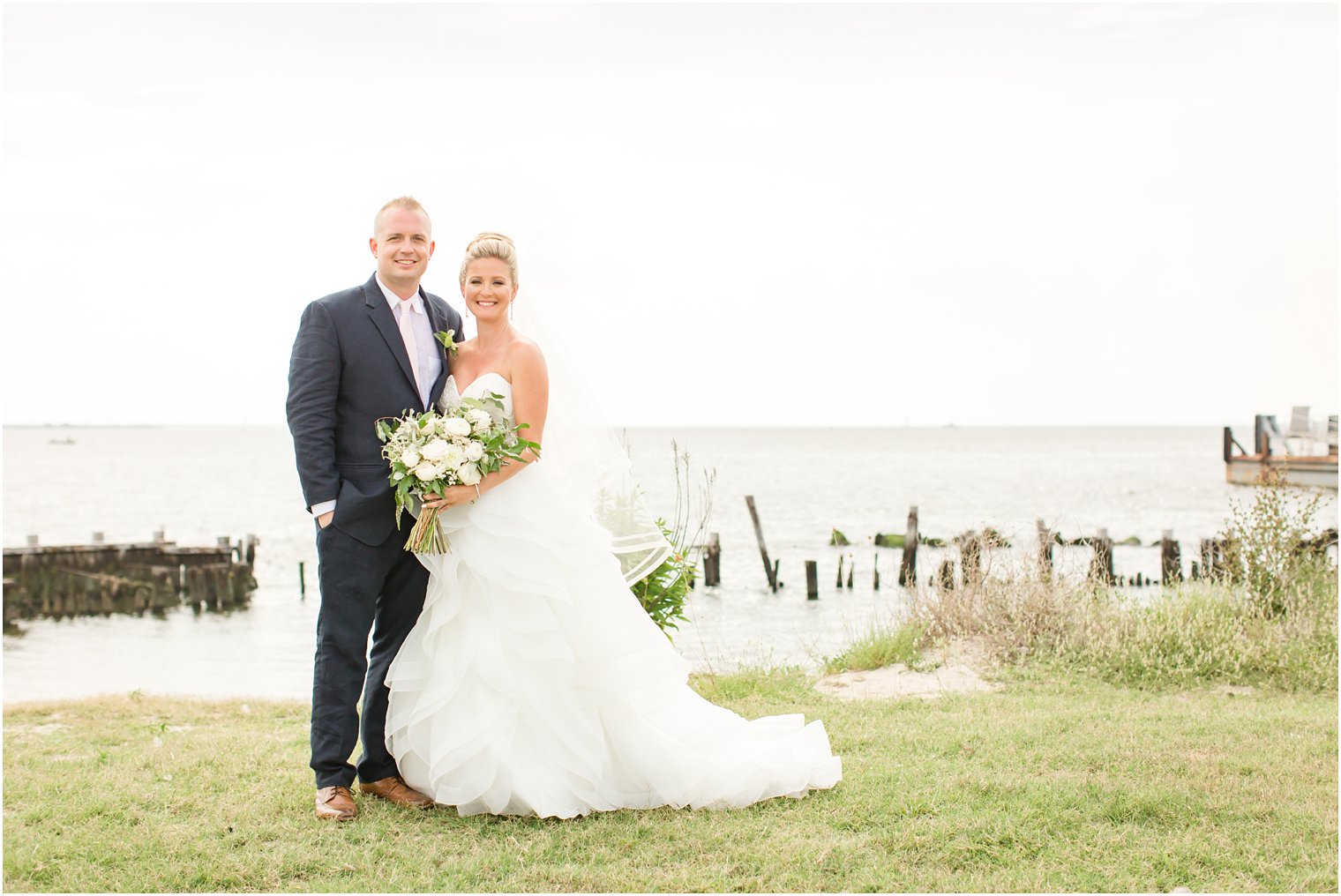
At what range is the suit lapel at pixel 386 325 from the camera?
5.05 meters

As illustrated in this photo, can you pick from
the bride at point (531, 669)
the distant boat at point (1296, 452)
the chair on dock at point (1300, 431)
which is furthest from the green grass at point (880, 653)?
the chair on dock at point (1300, 431)

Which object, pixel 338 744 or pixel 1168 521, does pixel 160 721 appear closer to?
pixel 338 744

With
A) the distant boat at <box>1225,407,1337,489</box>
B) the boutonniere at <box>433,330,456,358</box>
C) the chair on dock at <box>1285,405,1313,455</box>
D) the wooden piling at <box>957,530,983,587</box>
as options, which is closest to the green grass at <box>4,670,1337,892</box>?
the boutonniere at <box>433,330,456,358</box>

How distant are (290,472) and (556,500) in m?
84.0

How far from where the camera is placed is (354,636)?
16.5ft

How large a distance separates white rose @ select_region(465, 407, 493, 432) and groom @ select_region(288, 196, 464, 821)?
1.54 ft

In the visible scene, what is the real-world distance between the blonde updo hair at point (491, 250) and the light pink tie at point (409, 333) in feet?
1.17

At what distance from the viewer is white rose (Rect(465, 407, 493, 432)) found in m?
4.75

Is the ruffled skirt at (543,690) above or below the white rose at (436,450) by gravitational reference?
below

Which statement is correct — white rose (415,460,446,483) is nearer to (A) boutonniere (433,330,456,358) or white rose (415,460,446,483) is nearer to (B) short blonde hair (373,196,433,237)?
(A) boutonniere (433,330,456,358)

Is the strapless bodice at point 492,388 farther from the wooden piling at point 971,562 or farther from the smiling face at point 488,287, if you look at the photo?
the wooden piling at point 971,562

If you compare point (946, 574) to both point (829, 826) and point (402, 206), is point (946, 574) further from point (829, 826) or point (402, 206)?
point (402, 206)

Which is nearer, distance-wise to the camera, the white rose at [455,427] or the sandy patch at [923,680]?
the white rose at [455,427]

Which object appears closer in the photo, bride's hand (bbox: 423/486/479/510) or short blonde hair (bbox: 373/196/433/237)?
bride's hand (bbox: 423/486/479/510)
